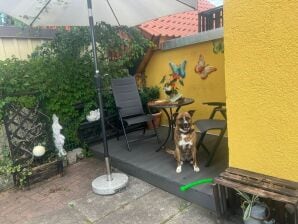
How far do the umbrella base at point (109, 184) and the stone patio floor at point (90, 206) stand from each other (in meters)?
0.06

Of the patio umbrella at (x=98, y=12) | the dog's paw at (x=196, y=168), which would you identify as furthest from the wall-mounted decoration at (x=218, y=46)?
the dog's paw at (x=196, y=168)

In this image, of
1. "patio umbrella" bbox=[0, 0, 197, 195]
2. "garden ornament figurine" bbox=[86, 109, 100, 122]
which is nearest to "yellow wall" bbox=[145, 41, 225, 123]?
"patio umbrella" bbox=[0, 0, 197, 195]

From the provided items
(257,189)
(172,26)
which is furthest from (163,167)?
(172,26)

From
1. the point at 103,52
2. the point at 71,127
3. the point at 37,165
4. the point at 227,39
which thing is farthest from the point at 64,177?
the point at 227,39

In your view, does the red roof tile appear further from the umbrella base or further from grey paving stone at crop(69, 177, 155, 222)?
grey paving stone at crop(69, 177, 155, 222)

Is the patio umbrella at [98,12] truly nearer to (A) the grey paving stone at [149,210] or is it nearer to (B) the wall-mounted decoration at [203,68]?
(A) the grey paving stone at [149,210]

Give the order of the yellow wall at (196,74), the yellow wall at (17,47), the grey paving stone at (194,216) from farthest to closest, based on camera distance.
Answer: the yellow wall at (196,74) → the yellow wall at (17,47) → the grey paving stone at (194,216)

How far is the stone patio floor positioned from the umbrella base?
0.06m

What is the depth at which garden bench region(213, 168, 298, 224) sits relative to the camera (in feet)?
6.61

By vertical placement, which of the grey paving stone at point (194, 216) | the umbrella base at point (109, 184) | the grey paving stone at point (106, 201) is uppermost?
the umbrella base at point (109, 184)

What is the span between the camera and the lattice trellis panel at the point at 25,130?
384 cm

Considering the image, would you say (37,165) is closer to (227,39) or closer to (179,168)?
(179,168)

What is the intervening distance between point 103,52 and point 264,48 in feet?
11.6

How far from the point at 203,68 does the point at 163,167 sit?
204 cm
